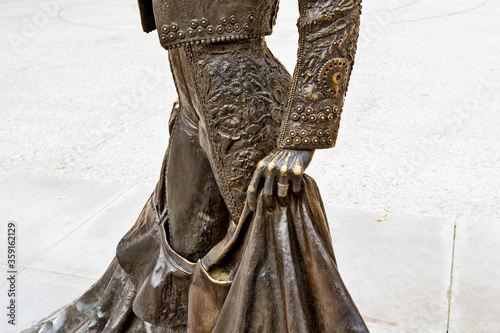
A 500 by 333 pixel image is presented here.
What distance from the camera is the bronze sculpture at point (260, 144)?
5.51 ft

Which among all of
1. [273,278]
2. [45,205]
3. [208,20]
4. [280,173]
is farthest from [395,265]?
[45,205]

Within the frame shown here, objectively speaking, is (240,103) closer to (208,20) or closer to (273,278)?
(208,20)

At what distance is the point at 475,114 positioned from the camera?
203 inches

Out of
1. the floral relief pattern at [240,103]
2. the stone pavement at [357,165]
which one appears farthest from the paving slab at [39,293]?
the floral relief pattern at [240,103]

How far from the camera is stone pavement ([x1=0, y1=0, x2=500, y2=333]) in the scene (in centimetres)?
307

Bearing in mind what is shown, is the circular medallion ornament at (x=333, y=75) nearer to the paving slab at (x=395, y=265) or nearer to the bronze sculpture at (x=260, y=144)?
the bronze sculpture at (x=260, y=144)

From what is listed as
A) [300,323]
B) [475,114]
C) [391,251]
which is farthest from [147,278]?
[475,114]

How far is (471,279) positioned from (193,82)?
195cm

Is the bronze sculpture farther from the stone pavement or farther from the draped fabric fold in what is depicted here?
the stone pavement

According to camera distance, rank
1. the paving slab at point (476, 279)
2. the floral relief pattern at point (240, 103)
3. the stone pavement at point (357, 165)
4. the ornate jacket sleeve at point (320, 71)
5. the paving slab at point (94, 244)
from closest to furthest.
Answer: the ornate jacket sleeve at point (320, 71) < the floral relief pattern at point (240, 103) < the paving slab at point (476, 279) < the stone pavement at point (357, 165) < the paving slab at point (94, 244)

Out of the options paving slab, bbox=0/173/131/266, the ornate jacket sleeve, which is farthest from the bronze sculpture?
paving slab, bbox=0/173/131/266

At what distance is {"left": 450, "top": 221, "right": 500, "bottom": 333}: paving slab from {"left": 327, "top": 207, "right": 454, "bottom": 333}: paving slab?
0.05m

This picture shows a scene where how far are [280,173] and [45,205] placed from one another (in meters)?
2.61

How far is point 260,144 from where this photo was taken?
1818 mm
